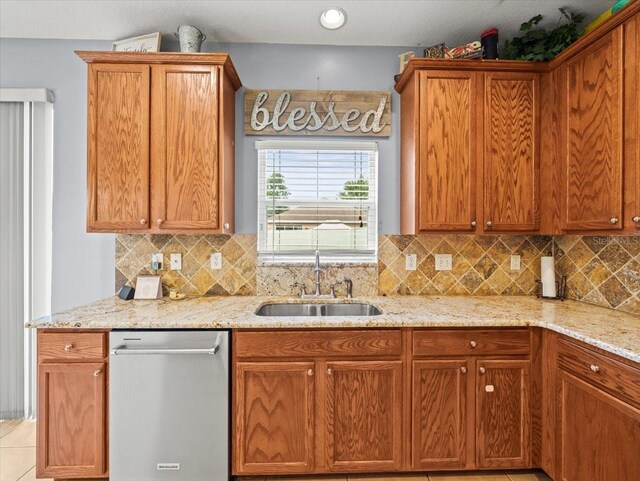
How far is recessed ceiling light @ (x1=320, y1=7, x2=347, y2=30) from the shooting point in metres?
2.21

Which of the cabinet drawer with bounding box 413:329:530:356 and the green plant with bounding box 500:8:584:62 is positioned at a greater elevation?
the green plant with bounding box 500:8:584:62

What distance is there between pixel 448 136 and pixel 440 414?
160 cm

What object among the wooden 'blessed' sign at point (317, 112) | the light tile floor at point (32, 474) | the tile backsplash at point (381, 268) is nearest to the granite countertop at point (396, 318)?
the tile backsplash at point (381, 268)

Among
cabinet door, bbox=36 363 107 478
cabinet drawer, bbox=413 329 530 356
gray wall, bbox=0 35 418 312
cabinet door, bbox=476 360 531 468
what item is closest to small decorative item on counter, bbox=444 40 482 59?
gray wall, bbox=0 35 418 312

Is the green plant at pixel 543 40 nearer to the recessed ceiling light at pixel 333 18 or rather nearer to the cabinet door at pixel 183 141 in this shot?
the recessed ceiling light at pixel 333 18

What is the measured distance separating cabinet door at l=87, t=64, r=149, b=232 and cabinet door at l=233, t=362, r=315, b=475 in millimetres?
1165

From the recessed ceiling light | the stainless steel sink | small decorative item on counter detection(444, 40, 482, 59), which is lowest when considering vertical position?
the stainless steel sink

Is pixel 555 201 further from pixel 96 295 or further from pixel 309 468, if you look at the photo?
pixel 96 295

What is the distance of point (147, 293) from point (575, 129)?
2.79 metres

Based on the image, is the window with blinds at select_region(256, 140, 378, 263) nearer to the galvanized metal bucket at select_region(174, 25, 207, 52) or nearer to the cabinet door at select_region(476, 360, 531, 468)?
the galvanized metal bucket at select_region(174, 25, 207, 52)

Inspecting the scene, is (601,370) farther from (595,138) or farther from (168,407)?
(168,407)

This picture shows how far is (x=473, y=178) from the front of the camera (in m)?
2.21

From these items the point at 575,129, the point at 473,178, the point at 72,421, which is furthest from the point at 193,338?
the point at 575,129

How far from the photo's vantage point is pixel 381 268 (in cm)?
255
